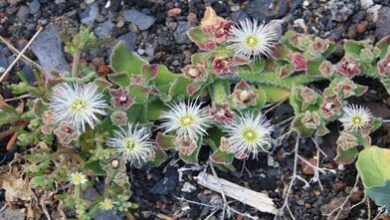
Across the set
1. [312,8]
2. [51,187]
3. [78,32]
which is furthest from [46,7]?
[312,8]

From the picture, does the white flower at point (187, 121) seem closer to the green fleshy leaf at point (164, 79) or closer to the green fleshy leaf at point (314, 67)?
the green fleshy leaf at point (164, 79)

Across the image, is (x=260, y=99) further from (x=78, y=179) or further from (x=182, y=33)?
(x=78, y=179)

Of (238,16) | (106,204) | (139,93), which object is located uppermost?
(238,16)

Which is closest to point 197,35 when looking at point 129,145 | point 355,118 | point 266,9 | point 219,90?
point 219,90

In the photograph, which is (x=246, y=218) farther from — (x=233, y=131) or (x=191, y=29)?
(x=191, y=29)

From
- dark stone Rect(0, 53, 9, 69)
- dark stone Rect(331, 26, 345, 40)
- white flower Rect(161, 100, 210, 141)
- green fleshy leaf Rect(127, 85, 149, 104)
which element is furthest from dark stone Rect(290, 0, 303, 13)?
dark stone Rect(0, 53, 9, 69)

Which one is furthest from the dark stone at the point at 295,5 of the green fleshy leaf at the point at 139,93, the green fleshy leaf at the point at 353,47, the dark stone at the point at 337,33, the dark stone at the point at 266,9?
the green fleshy leaf at the point at 139,93
